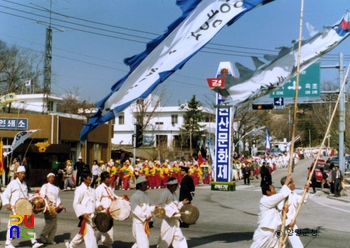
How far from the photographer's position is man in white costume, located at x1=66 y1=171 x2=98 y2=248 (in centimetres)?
972

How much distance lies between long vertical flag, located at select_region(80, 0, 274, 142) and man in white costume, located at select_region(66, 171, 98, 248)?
4.03 feet

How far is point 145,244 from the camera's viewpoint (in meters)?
9.42

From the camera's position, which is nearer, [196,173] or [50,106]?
[196,173]

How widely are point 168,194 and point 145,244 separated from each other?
1129 mm

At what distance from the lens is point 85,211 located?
32.3ft

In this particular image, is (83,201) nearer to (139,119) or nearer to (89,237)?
(89,237)

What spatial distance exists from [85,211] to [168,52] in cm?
371

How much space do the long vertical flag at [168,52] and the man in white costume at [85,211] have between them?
4.03 ft

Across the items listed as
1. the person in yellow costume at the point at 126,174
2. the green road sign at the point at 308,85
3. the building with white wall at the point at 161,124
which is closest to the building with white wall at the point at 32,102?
the building with white wall at the point at 161,124

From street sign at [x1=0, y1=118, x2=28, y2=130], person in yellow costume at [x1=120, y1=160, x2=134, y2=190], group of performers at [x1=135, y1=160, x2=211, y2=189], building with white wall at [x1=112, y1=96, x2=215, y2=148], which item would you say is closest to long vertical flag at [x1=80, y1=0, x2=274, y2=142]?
person in yellow costume at [x1=120, y1=160, x2=134, y2=190]

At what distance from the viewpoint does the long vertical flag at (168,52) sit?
1046cm

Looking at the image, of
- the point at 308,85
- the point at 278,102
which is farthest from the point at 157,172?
the point at 308,85

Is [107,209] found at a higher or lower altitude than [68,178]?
higher

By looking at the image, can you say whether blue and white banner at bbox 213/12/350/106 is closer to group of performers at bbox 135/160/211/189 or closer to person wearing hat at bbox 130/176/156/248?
person wearing hat at bbox 130/176/156/248
